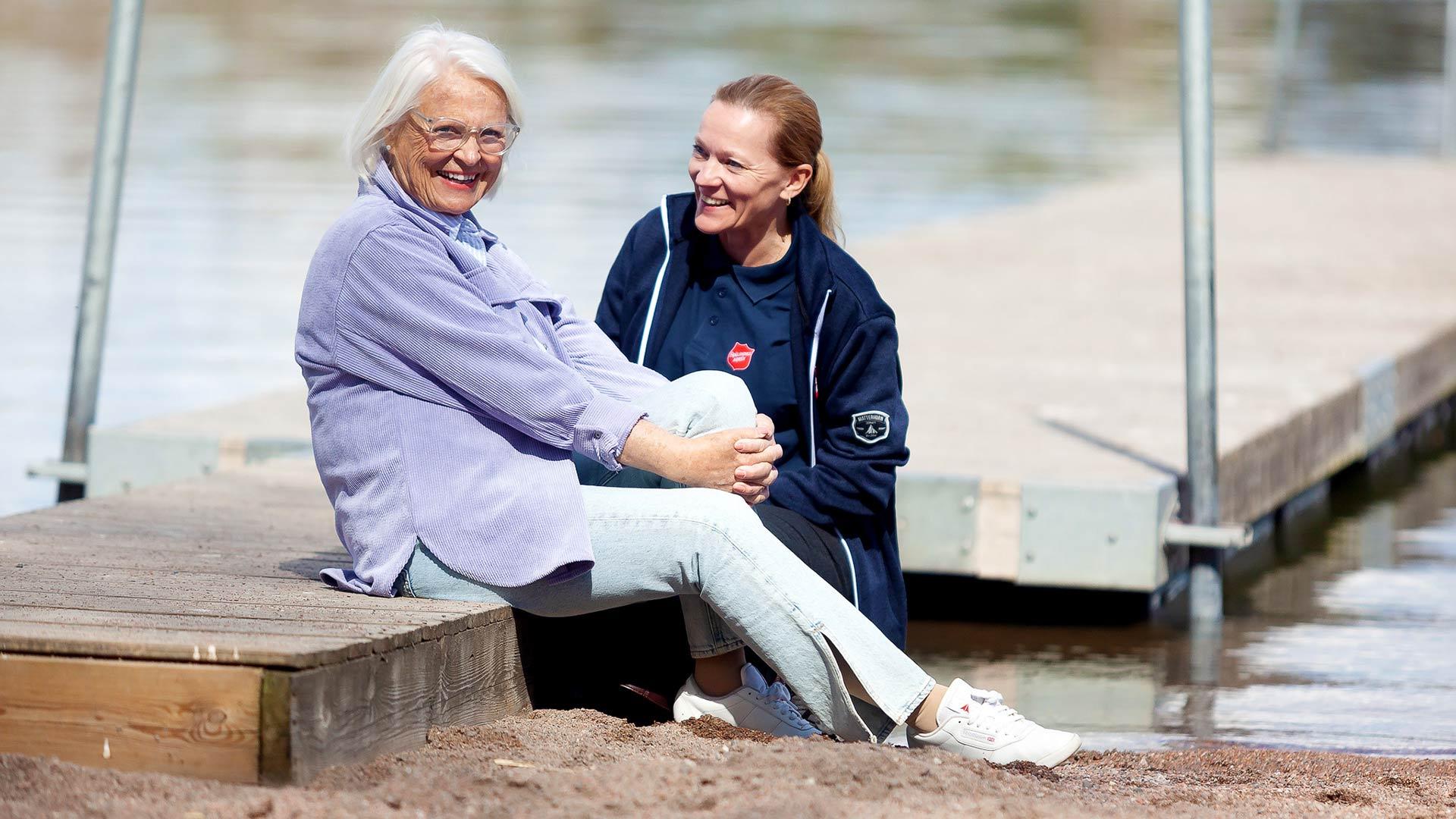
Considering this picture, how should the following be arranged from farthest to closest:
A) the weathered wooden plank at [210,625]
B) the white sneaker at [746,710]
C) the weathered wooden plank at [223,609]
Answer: the white sneaker at [746,710]
the weathered wooden plank at [223,609]
the weathered wooden plank at [210,625]

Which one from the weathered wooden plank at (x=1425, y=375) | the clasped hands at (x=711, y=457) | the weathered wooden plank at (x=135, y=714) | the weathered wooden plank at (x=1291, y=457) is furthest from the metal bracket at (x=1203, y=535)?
the weathered wooden plank at (x=135, y=714)

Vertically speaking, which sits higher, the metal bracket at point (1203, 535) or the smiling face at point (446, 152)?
the smiling face at point (446, 152)

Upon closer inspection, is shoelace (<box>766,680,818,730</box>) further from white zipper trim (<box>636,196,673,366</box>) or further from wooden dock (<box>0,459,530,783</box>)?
white zipper trim (<box>636,196,673,366</box>)

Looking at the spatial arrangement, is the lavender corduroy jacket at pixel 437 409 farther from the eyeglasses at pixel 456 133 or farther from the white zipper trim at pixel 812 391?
the white zipper trim at pixel 812 391

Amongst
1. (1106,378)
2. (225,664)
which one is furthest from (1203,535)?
(225,664)

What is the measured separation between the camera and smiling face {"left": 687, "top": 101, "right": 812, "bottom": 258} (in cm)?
398

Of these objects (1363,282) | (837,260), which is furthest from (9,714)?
(1363,282)

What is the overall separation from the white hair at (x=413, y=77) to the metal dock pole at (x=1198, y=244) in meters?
2.19

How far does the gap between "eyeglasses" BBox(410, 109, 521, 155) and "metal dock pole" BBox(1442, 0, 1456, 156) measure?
1362cm

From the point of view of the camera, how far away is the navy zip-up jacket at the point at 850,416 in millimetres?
3879

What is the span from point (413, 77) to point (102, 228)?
254 cm

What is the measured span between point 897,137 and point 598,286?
28.2ft

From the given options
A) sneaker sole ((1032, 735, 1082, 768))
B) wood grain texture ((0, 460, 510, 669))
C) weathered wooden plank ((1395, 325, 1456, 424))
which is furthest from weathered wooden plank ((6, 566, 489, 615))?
weathered wooden plank ((1395, 325, 1456, 424))

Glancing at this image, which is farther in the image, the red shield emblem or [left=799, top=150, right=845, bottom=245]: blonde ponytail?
[left=799, top=150, right=845, bottom=245]: blonde ponytail
